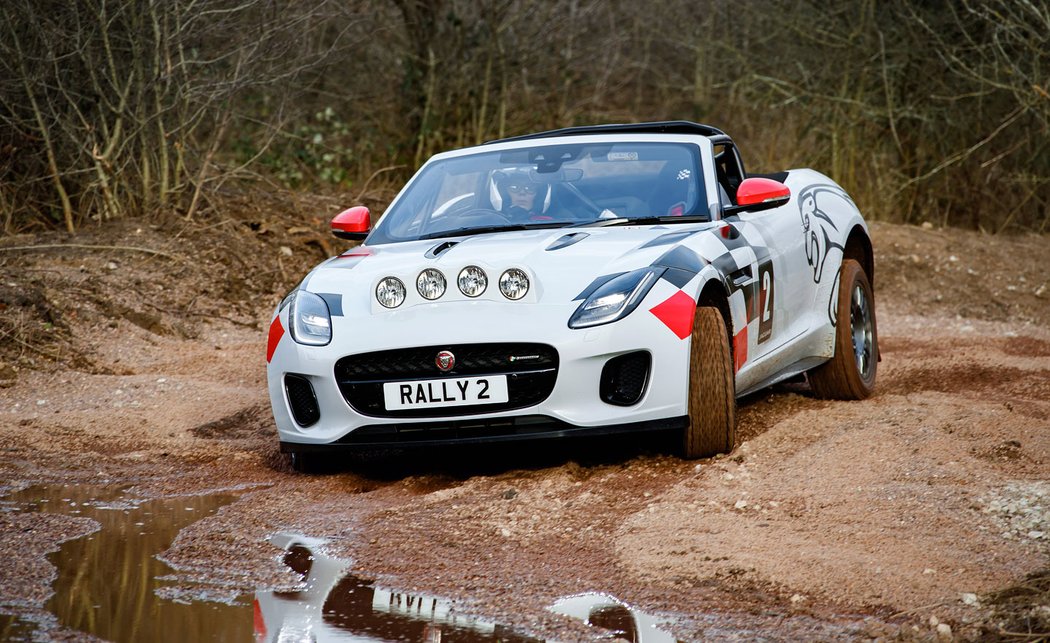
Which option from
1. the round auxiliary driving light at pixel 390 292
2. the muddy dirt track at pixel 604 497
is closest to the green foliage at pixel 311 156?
the muddy dirt track at pixel 604 497

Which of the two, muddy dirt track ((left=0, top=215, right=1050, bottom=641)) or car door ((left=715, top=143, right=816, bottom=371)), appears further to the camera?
car door ((left=715, top=143, right=816, bottom=371))

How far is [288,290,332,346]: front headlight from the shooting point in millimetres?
6223

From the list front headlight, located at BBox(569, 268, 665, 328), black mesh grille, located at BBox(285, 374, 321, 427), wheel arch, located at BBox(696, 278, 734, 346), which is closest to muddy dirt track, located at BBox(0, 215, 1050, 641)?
black mesh grille, located at BBox(285, 374, 321, 427)

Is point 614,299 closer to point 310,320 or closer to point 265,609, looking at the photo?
point 310,320

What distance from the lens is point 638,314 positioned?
589cm

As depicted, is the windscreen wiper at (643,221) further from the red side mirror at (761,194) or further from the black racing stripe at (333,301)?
the black racing stripe at (333,301)

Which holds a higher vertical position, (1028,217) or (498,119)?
(498,119)

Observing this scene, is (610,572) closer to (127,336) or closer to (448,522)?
(448,522)

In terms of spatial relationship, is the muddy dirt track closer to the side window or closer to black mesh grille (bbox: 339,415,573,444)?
black mesh grille (bbox: 339,415,573,444)

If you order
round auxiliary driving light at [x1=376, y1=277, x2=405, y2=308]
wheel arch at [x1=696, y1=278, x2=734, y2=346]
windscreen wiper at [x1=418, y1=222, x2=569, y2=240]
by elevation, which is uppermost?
windscreen wiper at [x1=418, y1=222, x2=569, y2=240]

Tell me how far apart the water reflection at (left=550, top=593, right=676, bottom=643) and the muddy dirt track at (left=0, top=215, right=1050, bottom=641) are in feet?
0.19

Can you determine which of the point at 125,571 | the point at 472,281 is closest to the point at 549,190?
the point at 472,281

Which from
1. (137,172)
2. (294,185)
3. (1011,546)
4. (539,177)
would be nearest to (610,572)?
(1011,546)

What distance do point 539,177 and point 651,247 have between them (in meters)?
1.22
